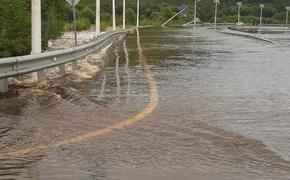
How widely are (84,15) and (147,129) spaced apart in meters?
78.5

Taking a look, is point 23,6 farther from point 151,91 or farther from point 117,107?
point 117,107

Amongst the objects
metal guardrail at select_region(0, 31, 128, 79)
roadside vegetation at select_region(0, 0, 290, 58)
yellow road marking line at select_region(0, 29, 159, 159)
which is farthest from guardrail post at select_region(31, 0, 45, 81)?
roadside vegetation at select_region(0, 0, 290, 58)

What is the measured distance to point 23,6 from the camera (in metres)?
24.2

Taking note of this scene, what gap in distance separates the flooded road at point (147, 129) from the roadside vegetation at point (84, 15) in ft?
29.9

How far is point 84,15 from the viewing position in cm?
8544

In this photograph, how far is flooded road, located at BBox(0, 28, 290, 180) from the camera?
6.25 m

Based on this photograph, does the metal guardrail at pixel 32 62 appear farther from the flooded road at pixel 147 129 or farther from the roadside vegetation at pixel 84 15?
the roadside vegetation at pixel 84 15

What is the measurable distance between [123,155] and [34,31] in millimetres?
7237

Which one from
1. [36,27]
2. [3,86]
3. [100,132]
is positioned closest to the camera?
[100,132]

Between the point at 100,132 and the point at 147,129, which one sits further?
the point at 147,129

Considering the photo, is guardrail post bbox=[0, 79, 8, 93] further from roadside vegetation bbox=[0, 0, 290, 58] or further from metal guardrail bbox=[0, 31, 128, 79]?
roadside vegetation bbox=[0, 0, 290, 58]

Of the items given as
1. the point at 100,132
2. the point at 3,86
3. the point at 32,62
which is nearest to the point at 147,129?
the point at 100,132

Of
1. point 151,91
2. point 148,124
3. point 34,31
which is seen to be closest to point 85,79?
point 34,31

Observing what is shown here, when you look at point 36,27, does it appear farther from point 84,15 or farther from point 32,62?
point 84,15
